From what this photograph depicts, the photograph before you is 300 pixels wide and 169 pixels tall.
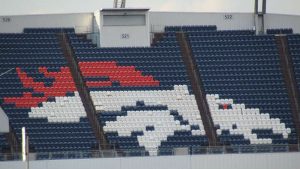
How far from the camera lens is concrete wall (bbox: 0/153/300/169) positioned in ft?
190

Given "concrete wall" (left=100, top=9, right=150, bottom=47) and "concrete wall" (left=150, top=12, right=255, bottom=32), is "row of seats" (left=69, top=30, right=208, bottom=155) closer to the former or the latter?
"concrete wall" (left=100, top=9, right=150, bottom=47)

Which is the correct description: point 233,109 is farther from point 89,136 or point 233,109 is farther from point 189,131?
point 89,136

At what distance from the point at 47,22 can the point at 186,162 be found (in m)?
8.49

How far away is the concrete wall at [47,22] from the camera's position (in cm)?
6134

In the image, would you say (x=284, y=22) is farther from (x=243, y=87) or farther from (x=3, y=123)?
(x=3, y=123)

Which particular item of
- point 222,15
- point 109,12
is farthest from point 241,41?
point 109,12

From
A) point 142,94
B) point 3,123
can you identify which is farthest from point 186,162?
point 3,123

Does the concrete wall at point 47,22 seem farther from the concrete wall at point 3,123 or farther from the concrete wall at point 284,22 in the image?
the concrete wall at point 284,22

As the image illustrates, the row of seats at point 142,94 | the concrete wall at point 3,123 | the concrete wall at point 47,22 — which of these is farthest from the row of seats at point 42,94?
the row of seats at point 142,94

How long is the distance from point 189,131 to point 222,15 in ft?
→ 18.6

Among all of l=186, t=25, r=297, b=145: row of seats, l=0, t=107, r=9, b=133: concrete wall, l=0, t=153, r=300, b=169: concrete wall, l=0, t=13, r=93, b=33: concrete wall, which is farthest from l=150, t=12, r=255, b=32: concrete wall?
l=0, t=107, r=9, b=133: concrete wall

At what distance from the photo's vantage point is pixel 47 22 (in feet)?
203

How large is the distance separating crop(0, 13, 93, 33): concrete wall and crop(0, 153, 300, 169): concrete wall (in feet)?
20.9

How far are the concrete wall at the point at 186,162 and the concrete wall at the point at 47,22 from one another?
6364 mm
